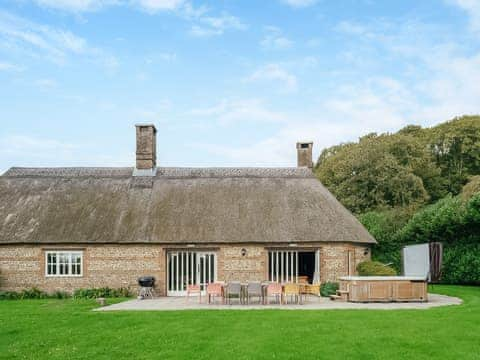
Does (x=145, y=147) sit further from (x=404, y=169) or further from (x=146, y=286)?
(x=404, y=169)

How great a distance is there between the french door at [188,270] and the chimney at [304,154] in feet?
28.3

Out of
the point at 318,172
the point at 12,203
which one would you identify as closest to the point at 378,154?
the point at 318,172

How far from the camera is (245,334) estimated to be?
42.3 ft

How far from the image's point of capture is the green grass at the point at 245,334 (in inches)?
438

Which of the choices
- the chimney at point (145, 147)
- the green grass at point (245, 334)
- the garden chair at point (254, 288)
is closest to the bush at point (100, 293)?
the green grass at point (245, 334)

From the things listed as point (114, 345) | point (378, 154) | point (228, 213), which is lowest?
point (114, 345)

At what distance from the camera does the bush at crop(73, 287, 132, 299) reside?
23.9 meters

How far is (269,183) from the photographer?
28469 millimetres

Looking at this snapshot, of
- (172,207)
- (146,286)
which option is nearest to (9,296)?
(146,286)

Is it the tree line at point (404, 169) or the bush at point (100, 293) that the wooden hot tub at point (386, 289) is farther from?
the tree line at point (404, 169)

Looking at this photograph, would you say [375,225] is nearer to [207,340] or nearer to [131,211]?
[131,211]

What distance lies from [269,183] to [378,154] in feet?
62.4

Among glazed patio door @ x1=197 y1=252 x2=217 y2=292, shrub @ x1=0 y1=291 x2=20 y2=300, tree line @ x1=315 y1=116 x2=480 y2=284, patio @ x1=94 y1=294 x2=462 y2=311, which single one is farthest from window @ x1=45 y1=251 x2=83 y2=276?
tree line @ x1=315 y1=116 x2=480 y2=284

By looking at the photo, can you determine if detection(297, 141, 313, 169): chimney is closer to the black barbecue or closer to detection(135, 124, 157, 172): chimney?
detection(135, 124, 157, 172): chimney
